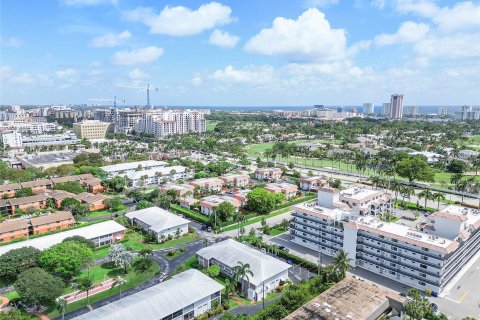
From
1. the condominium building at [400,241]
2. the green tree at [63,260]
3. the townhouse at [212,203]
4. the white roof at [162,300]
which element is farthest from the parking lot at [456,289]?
the green tree at [63,260]

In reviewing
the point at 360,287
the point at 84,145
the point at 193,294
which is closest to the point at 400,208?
the point at 360,287

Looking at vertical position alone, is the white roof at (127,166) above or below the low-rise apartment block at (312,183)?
above

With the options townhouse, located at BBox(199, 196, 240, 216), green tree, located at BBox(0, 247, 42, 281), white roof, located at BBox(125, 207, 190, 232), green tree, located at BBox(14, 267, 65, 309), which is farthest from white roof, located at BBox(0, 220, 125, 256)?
townhouse, located at BBox(199, 196, 240, 216)

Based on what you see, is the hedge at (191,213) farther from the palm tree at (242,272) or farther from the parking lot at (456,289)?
the palm tree at (242,272)

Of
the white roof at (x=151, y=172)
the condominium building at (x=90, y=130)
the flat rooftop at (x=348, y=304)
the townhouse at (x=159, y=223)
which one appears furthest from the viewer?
the condominium building at (x=90, y=130)

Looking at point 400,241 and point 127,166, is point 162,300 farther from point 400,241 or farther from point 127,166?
point 127,166

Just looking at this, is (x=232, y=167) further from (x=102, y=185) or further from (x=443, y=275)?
(x=443, y=275)

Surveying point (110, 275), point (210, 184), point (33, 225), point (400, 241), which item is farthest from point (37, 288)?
point (210, 184)
